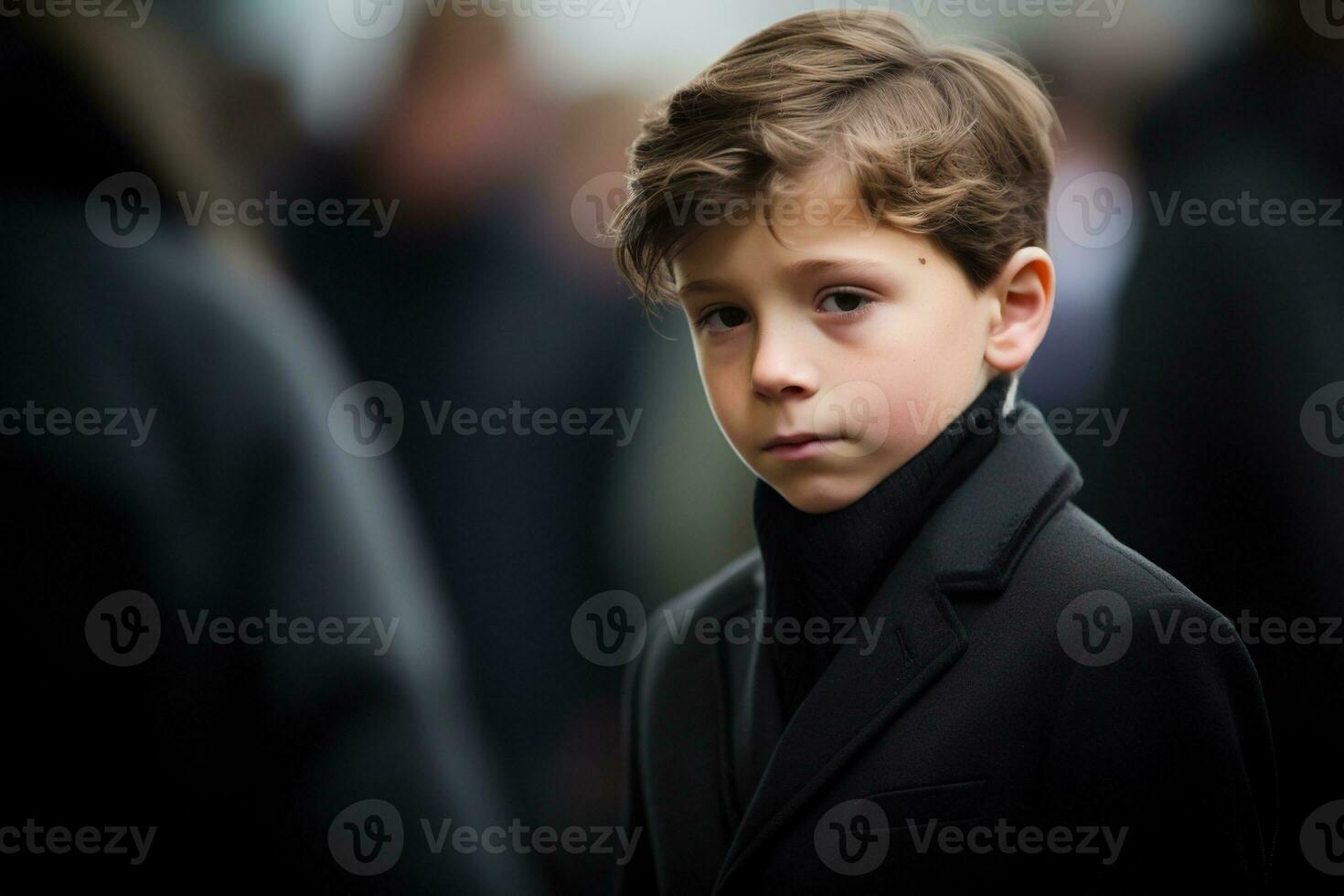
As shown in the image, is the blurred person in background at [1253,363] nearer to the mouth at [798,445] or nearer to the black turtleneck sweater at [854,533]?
the black turtleneck sweater at [854,533]

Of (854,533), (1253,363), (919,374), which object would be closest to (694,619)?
(854,533)

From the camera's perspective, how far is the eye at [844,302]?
654 millimetres

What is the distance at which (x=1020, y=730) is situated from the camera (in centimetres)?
64

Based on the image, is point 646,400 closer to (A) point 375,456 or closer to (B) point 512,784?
(A) point 375,456

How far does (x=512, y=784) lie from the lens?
1178 mm

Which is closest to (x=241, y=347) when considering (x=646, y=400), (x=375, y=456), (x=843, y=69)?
(x=375, y=456)

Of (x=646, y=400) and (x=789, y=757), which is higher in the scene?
(x=646, y=400)

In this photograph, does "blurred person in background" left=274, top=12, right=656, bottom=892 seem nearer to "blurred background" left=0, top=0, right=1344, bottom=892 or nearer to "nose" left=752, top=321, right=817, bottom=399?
"blurred background" left=0, top=0, right=1344, bottom=892

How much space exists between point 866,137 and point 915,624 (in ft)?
1.03

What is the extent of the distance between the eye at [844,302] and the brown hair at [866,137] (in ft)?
0.16

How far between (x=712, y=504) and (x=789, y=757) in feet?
1.71

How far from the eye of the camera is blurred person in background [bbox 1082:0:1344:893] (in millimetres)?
998

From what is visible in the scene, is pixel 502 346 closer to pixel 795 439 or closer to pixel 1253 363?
pixel 795 439

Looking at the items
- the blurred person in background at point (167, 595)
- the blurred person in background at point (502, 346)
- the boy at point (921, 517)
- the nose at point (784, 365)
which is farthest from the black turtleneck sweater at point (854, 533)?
the blurred person in background at point (502, 346)
